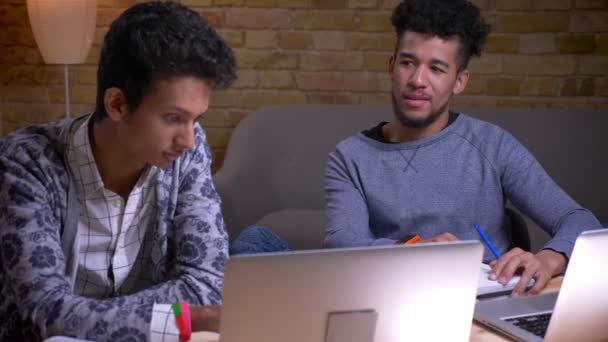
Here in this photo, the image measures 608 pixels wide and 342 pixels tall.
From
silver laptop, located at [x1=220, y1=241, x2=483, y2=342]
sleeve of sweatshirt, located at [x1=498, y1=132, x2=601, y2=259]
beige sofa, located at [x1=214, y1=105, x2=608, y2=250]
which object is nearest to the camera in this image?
silver laptop, located at [x1=220, y1=241, x2=483, y2=342]

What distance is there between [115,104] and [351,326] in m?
0.66

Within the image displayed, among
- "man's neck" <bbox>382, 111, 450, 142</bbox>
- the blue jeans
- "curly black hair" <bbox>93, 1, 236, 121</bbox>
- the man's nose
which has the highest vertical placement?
"curly black hair" <bbox>93, 1, 236, 121</bbox>

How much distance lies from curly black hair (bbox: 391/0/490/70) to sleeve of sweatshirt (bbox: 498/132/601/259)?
264 millimetres

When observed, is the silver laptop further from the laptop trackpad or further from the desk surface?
the desk surface

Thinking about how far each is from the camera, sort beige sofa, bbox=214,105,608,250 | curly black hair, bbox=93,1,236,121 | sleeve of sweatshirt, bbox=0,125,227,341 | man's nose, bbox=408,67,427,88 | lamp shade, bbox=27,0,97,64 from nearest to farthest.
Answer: sleeve of sweatshirt, bbox=0,125,227,341
curly black hair, bbox=93,1,236,121
man's nose, bbox=408,67,427,88
lamp shade, bbox=27,0,97,64
beige sofa, bbox=214,105,608,250

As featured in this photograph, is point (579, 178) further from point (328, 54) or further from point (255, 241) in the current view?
point (255, 241)

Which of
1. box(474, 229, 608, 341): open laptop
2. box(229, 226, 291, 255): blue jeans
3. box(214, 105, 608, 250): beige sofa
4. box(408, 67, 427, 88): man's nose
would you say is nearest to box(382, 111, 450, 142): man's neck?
box(408, 67, 427, 88): man's nose

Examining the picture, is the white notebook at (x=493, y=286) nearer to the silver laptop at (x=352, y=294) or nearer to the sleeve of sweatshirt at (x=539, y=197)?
the sleeve of sweatshirt at (x=539, y=197)

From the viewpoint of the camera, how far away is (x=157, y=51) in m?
1.43

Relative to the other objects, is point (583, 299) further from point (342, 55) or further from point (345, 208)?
point (342, 55)

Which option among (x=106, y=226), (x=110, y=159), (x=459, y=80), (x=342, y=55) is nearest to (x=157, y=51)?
(x=110, y=159)

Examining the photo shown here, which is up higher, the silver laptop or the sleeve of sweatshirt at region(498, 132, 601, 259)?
the silver laptop

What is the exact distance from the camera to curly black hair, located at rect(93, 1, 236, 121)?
4.72ft

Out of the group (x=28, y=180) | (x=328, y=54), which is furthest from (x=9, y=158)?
(x=328, y=54)
